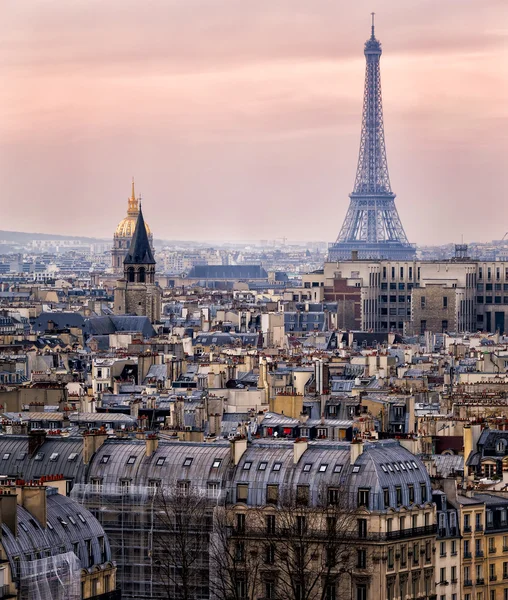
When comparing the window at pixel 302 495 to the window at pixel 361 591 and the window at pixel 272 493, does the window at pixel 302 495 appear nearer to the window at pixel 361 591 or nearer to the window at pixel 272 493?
the window at pixel 272 493

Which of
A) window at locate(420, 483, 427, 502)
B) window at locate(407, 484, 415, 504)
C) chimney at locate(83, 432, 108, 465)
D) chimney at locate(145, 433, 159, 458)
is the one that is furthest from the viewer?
chimney at locate(83, 432, 108, 465)

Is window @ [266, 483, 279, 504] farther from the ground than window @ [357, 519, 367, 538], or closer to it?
farther from the ground

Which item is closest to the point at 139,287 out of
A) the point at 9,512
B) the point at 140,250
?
the point at 140,250

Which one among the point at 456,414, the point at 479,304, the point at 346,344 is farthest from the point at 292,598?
the point at 479,304

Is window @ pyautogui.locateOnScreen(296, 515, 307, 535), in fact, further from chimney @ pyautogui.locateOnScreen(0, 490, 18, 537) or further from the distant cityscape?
chimney @ pyautogui.locateOnScreen(0, 490, 18, 537)

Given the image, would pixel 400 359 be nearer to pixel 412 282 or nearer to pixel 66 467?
pixel 66 467

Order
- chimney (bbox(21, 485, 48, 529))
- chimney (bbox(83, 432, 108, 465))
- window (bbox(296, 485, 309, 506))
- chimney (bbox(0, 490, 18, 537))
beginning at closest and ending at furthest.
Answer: chimney (bbox(0, 490, 18, 537)) → chimney (bbox(21, 485, 48, 529)) → window (bbox(296, 485, 309, 506)) → chimney (bbox(83, 432, 108, 465))

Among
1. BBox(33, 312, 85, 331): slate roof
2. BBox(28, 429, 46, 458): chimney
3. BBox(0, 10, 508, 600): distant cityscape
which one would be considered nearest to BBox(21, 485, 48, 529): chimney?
BBox(0, 10, 508, 600): distant cityscape
